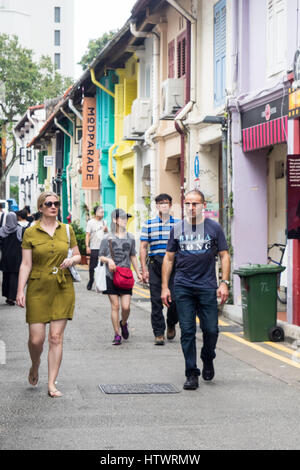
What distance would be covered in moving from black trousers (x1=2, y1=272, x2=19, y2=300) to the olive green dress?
811cm

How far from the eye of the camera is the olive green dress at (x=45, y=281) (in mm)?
7738

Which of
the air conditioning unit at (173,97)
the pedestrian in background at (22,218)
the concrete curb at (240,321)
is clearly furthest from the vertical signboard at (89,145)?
the concrete curb at (240,321)

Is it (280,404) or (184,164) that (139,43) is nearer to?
(184,164)

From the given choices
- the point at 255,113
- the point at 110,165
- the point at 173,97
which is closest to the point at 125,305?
the point at 255,113

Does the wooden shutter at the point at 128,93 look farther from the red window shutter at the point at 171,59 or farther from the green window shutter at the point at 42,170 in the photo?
the green window shutter at the point at 42,170

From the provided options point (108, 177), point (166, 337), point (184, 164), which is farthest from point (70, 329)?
point (108, 177)

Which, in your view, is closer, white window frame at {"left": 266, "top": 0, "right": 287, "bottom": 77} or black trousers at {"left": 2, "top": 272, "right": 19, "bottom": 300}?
white window frame at {"left": 266, "top": 0, "right": 287, "bottom": 77}

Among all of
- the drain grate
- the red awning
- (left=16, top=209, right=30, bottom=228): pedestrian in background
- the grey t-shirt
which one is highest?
the red awning

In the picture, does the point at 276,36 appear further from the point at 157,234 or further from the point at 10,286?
the point at 10,286

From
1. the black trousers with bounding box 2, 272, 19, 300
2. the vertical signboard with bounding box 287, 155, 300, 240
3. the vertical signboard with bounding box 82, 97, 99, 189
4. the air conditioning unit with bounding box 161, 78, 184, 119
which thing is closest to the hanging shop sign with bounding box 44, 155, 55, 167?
the vertical signboard with bounding box 82, 97, 99, 189

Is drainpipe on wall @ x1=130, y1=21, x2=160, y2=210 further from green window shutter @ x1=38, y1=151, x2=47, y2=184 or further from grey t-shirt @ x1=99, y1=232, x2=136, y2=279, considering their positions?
green window shutter @ x1=38, y1=151, x2=47, y2=184

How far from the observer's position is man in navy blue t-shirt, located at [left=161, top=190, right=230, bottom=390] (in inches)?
322
